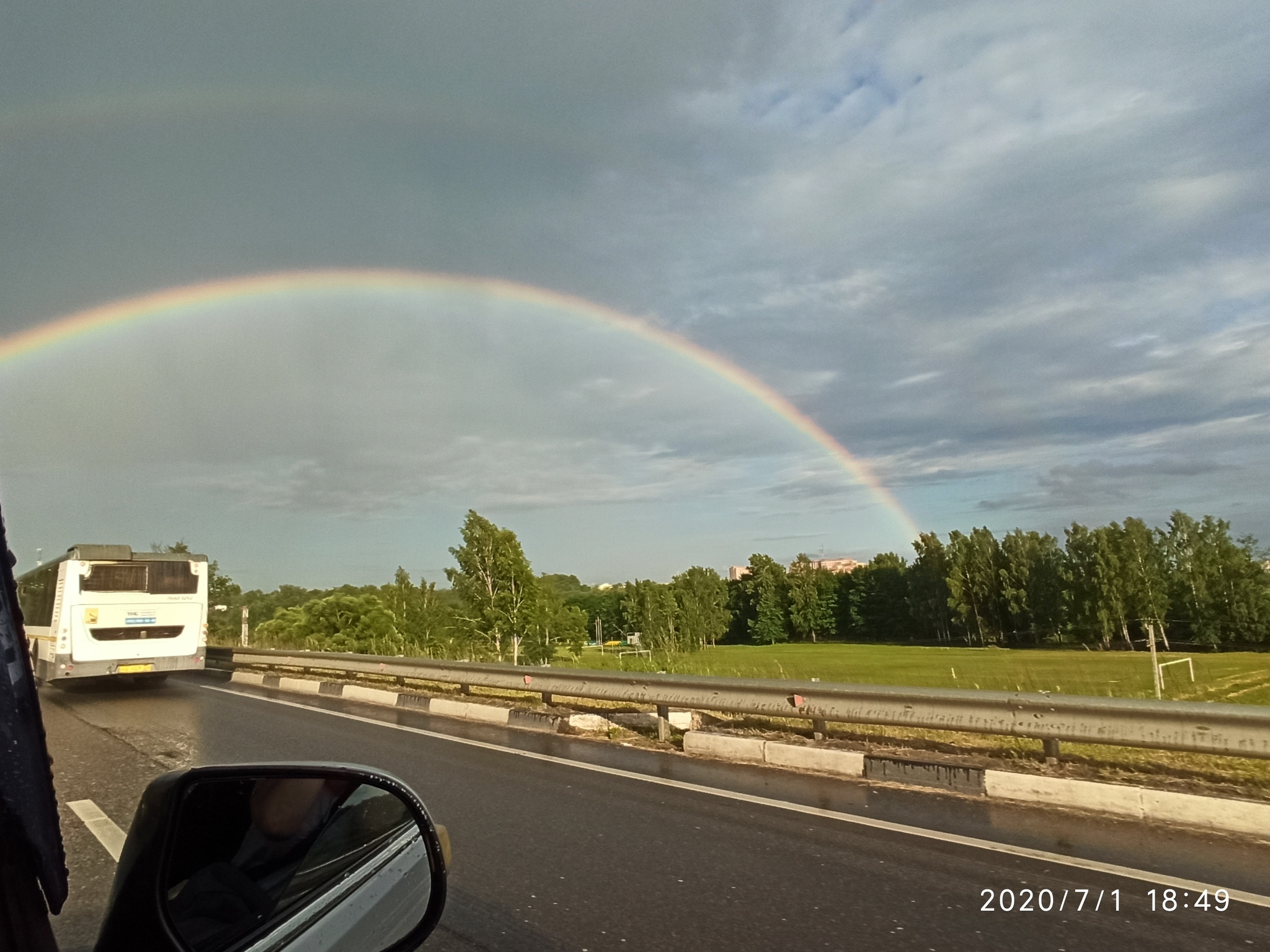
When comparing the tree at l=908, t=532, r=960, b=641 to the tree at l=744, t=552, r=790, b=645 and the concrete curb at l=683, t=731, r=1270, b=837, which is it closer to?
the tree at l=744, t=552, r=790, b=645

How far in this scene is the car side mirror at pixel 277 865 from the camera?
1.42 metres

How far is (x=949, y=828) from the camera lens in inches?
239

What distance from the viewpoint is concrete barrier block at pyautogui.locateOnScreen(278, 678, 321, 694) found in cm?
1820

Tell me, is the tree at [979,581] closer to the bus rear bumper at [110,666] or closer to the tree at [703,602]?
the tree at [703,602]

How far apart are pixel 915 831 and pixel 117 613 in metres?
17.7

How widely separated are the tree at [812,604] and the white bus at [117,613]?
129245 mm

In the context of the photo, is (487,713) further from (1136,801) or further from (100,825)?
(1136,801)

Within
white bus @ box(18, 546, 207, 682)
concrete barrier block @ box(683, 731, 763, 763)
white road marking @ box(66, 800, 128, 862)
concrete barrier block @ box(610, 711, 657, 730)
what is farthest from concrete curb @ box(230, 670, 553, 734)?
white road marking @ box(66, 800, 128, 862)

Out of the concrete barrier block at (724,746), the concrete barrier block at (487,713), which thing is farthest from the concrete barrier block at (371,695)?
the concrete barrier block at (724,746)

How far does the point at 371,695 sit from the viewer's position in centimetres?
1595

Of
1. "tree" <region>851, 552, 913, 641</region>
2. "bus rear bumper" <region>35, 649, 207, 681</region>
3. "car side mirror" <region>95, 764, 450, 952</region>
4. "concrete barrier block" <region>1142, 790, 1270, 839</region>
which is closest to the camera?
"car side mirror" <region>95, 764, 450, 952</region>

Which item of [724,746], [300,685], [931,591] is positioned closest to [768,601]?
[931,591]

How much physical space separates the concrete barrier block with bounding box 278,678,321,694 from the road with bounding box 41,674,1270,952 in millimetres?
8681

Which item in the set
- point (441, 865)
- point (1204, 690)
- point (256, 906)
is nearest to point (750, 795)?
point (441, 865)
